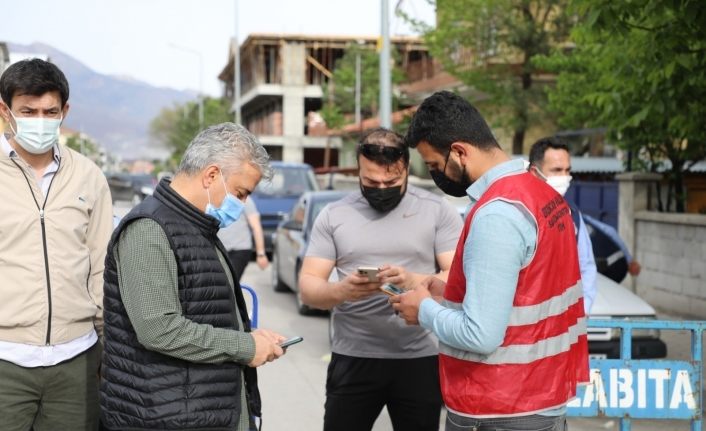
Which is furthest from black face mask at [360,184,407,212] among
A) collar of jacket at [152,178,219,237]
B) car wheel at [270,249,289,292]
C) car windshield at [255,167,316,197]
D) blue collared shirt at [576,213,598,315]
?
car windshield at [255,167,316,197]

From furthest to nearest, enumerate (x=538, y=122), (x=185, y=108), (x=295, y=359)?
(x=185, y=108) → (x=538, y=122) → (x=295, y=359)

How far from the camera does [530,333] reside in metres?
2.92

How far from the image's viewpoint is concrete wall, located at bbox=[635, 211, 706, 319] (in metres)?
12.8

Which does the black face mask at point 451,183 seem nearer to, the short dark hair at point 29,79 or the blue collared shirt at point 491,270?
the blue collared shirt at point 491,270

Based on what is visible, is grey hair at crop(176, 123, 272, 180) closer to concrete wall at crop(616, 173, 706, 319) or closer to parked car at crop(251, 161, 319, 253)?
concrete wall at crop(616, 173, 706, 319)

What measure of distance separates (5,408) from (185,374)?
888 millimetres

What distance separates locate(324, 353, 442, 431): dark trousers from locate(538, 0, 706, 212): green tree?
13.5 ft

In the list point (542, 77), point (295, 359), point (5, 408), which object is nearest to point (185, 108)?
point (542, 77)

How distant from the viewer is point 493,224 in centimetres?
285

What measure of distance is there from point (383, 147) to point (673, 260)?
408 inches

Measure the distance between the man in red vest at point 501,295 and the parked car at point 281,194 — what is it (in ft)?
49.2

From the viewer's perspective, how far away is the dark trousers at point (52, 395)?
3.54m

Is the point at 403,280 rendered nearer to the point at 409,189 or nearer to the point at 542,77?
the point at 409,189

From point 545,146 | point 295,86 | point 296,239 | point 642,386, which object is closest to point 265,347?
point 642,386
